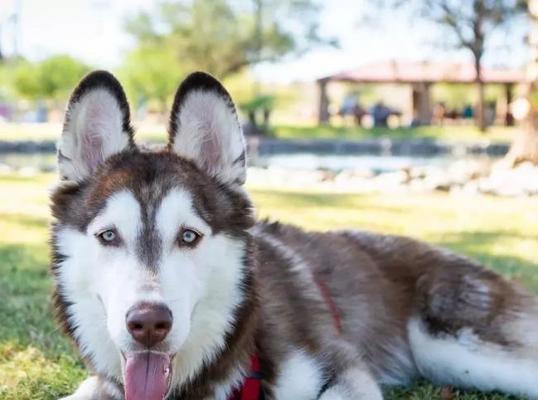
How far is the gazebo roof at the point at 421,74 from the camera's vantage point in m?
57.8

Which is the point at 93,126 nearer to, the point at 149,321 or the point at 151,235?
the point at 151,235

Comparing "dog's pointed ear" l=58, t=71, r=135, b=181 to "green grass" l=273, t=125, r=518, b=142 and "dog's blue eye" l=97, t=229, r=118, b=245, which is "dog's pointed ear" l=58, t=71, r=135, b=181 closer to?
"dog's blue eye" l=97, t=229, r=118, b=245

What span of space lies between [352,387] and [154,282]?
4.04 ft

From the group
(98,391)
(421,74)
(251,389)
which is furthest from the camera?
(421,74)

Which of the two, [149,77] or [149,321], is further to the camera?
[149,77]

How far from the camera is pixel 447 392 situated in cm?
434

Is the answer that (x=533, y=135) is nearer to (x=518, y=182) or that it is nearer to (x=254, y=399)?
(x=518, y=182)

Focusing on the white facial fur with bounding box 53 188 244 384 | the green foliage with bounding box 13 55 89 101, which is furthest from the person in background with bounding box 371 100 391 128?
the white facial fur with bounding box 53 188 244 384

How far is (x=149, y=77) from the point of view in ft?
174

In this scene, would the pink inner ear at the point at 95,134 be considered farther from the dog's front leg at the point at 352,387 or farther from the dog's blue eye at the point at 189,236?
the dog's front leg at the point at 352,387

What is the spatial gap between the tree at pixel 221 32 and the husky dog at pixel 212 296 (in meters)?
56.5

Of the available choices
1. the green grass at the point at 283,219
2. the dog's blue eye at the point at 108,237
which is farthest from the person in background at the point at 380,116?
the dog's blue eye at the point at 108,237

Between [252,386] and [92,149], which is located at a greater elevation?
[92,149]

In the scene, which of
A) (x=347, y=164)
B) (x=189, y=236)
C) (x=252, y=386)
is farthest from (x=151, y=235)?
(x=347, y=164)
